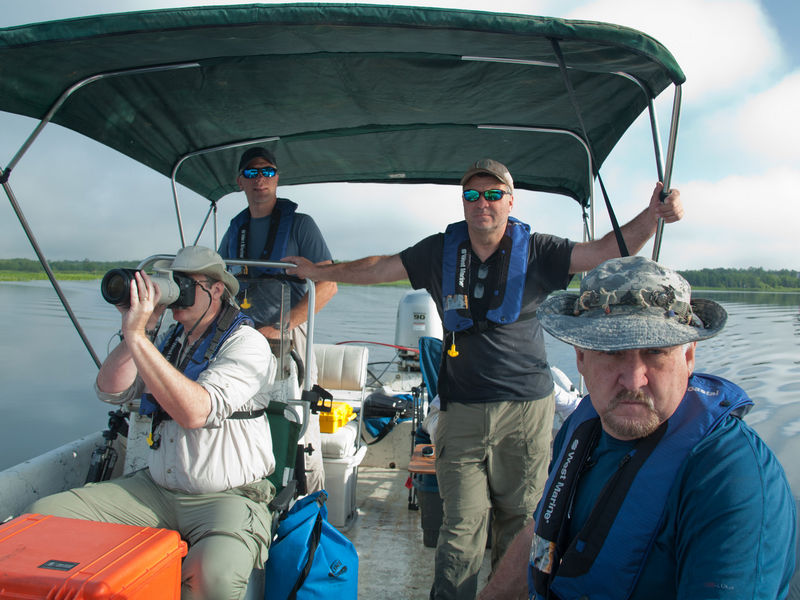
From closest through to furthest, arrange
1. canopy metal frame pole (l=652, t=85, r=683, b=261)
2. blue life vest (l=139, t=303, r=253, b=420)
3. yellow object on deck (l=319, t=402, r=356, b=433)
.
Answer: canopy metal frame pole (l=652, t=85, r=683, b=261)
blue life vest (l=139, t=303, r=253, b=420)
yellow object on deck (l=319, t=402, r=356, b=433)

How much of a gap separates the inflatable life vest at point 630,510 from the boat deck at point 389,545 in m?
1.78

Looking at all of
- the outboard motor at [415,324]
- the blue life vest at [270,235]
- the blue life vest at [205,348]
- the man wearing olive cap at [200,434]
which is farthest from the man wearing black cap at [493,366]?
the outboard motor at [415,324]

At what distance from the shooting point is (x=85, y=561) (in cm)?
137

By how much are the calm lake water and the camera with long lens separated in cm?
119

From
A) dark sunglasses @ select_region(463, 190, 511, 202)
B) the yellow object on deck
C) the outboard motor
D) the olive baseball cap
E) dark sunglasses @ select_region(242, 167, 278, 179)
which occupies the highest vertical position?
dark sunglasses @ select_region(242, 167, 278, 179)

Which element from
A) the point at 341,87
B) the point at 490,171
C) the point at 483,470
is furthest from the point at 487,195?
the point at 483,470

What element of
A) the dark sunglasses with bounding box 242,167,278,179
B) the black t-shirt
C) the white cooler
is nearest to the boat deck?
the white cooler

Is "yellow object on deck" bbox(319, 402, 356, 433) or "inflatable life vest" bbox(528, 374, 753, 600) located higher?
"inflatable life vest" bbox(528, 374, 753, 600)

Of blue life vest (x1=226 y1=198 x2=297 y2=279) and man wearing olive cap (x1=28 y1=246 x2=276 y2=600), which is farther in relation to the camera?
blue life vest (x1=226 y1=198 x2=297 y2=279)

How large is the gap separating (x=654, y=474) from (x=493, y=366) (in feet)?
4.11

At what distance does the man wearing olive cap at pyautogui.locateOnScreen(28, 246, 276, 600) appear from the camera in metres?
1.85

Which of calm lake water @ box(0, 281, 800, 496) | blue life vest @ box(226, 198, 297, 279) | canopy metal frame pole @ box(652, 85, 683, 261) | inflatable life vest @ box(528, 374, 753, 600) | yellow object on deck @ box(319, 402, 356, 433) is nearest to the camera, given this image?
inflatable life vest @ box(528, 374, 753, 600)

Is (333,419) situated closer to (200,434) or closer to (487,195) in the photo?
(200,434)

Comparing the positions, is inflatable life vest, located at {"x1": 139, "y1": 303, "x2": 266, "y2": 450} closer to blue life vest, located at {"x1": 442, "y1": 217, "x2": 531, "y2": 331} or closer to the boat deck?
blue life vest, located at {"x1": 442, "y1": 217, "x2": 531, "y2": 331}
